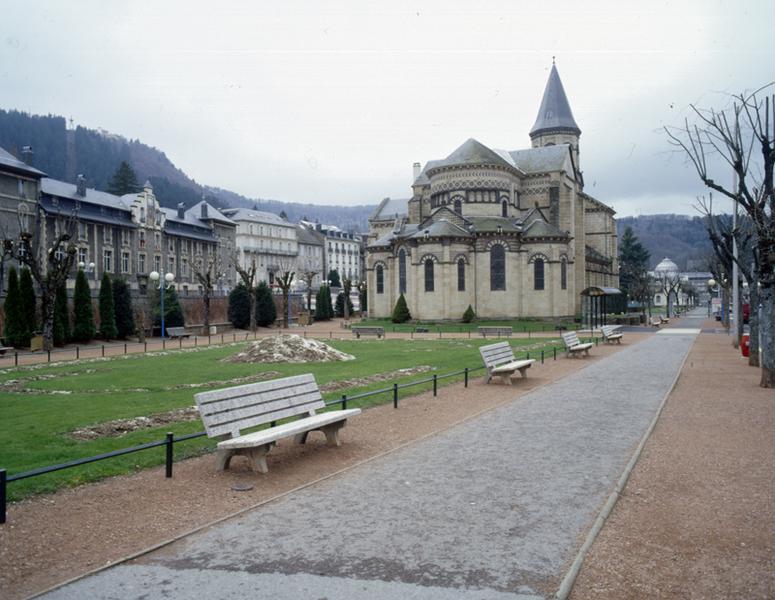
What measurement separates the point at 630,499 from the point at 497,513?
162 centimetres

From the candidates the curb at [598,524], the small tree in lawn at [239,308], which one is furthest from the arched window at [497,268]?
the curb at [598,524]

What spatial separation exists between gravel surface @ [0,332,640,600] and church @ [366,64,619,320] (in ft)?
143

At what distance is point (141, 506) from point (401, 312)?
47.6 m

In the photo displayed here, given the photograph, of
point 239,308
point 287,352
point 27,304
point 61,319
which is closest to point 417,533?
point 287,352

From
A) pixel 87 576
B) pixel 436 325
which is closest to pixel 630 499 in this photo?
pixel 87 576

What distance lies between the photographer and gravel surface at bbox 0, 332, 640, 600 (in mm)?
5234

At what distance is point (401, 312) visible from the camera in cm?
5416

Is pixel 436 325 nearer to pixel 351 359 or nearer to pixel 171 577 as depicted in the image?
pixel 351 359

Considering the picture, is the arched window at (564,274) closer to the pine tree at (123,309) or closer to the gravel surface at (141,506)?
the pine tree at (123,309)

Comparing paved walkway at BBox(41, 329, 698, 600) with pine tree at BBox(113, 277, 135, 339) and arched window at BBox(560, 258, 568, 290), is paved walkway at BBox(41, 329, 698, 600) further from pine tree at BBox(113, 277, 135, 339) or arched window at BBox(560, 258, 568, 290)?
arched window at BBox(560, 258, 568, 290)

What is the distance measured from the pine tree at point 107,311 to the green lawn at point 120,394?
12981 mm

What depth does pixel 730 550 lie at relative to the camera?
5430mm

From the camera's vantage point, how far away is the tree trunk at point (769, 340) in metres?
15.6

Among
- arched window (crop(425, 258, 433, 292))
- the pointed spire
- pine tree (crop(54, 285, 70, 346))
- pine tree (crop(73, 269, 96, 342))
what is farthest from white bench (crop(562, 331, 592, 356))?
the pointed spire
